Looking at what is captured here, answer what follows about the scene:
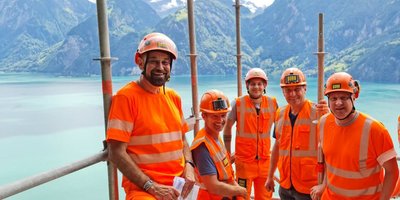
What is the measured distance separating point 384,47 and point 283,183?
92.7 meters

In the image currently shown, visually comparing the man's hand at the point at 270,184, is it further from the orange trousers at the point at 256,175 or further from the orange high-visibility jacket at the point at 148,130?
the orange high-visibility jacket at the point at 148,130

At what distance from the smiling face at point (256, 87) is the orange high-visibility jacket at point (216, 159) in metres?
1.15

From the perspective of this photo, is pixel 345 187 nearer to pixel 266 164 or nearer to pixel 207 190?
pixel 207 190

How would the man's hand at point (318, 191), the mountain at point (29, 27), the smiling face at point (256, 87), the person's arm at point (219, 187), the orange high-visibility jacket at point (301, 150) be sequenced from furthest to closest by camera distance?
the mountain at point (29, 27), the smiling face at point (256, 87), the orange high-visibility jacket at point (301, 150), the man's hand at point (318, 191), the person's arm at point (219, 187)

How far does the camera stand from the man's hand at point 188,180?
6.97 ft

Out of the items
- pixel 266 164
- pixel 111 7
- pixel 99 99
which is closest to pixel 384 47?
pixel 99 99

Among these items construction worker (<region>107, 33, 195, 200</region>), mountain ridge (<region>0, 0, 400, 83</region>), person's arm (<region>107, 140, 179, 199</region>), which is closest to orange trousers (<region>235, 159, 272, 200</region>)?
construction worker (<region>107, 33, 195, 200</region>)

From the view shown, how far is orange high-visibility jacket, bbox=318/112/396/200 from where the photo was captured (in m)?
1.94

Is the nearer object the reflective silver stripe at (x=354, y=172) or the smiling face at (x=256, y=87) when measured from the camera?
the reflective silver stripe at (x=354, y=172)

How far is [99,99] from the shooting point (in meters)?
60.3

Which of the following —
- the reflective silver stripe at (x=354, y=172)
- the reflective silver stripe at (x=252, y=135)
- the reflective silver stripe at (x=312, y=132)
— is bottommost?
the reflective silver stripe at (x=252, y=135)

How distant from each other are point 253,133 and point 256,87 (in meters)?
0.44

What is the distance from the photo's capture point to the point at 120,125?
1.90 meters

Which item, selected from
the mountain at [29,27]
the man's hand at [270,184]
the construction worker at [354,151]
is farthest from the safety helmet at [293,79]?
the mountain at [29,27]
